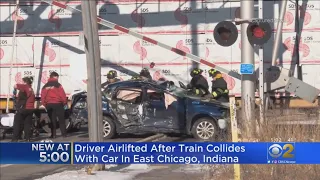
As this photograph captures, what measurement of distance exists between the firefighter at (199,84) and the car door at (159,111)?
156cm

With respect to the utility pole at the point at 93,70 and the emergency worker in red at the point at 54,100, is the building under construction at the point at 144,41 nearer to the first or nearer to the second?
the emergency worker in red at the point at 54,100

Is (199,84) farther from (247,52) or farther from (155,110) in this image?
(247,52)

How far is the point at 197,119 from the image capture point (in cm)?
1585

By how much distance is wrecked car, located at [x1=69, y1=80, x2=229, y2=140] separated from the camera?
15734mm

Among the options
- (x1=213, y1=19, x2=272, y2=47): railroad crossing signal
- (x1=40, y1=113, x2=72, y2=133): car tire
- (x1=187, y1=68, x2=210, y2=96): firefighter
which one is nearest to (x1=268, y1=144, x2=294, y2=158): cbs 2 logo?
(x1=213, y1=19, x2=272, y2=47): railroad crossing signal

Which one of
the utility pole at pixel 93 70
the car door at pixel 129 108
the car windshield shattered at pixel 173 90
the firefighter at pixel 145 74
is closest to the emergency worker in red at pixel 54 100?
the car door at pixel 129 108

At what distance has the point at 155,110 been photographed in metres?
15.9

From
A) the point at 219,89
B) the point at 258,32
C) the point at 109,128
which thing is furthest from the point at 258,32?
the point at 109,128

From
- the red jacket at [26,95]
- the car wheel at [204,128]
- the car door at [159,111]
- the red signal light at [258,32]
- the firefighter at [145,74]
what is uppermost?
the red signal light at [258,32]

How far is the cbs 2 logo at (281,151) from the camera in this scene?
6984mm

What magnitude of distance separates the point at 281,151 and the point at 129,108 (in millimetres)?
9235

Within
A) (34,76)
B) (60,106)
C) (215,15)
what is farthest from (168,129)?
(34,76)

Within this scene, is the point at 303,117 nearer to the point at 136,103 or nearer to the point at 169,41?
the point at 136,103

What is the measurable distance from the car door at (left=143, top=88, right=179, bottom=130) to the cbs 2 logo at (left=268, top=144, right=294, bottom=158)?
8816 mm
